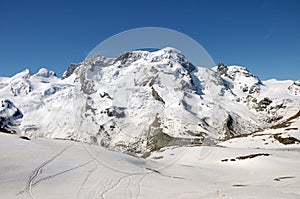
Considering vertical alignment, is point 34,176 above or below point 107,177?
below

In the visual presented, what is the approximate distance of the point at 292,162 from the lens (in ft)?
190

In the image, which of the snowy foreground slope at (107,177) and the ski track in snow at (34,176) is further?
the ski track in snow at (34,176)

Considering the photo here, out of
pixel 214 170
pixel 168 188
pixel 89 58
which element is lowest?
pixel 168 188

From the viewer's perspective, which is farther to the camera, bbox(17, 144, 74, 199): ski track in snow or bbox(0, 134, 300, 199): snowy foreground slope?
bbox(17, 144, 74, 199): ski track in snow

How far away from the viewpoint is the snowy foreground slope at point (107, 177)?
95.1 feet

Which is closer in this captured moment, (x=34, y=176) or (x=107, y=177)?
(x=34, y=176)

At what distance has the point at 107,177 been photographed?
35500 millimetres

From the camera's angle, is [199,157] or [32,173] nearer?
[32,173]

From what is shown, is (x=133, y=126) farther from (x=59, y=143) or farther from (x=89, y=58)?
(x=59, y=143)

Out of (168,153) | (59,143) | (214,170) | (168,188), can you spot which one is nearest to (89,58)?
(168,188)

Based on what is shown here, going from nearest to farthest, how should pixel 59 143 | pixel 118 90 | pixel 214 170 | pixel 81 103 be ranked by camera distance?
pixel 81 103 < pixel 118 90 < pixel 59 143 < pixel 214 170

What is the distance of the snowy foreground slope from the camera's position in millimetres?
29000

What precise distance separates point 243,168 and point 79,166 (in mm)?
31170

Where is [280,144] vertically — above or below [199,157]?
above
